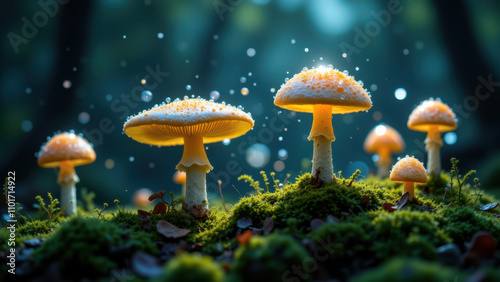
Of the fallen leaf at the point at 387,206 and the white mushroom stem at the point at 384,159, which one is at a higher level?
the white mushroom stem at the point at 384,159

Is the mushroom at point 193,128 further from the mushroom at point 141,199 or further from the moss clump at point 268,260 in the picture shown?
the mushroom at point 141,199

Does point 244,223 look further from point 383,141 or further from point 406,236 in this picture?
point 383,141

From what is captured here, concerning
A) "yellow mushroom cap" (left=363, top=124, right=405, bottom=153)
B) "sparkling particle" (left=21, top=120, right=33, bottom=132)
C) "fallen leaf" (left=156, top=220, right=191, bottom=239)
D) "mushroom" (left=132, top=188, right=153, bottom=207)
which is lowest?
"fallen leaf" (left=156, top=220, right=191, bottom=239)

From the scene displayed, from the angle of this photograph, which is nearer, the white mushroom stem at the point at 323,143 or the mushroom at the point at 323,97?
the mushroom at the point at 323,97

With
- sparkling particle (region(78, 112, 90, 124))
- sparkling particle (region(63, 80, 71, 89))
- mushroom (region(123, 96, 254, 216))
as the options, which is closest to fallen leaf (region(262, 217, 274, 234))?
mushroom (region(123, 96, 254, 216))

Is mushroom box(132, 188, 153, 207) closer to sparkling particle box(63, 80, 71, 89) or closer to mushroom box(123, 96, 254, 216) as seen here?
sparkling particle box(63, 80, 71, 89)

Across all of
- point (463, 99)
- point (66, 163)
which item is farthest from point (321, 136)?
point (463, 99)

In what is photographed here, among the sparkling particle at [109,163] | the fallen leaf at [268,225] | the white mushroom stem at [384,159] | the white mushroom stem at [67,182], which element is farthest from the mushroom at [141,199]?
the fallen leaf at [268,225]
